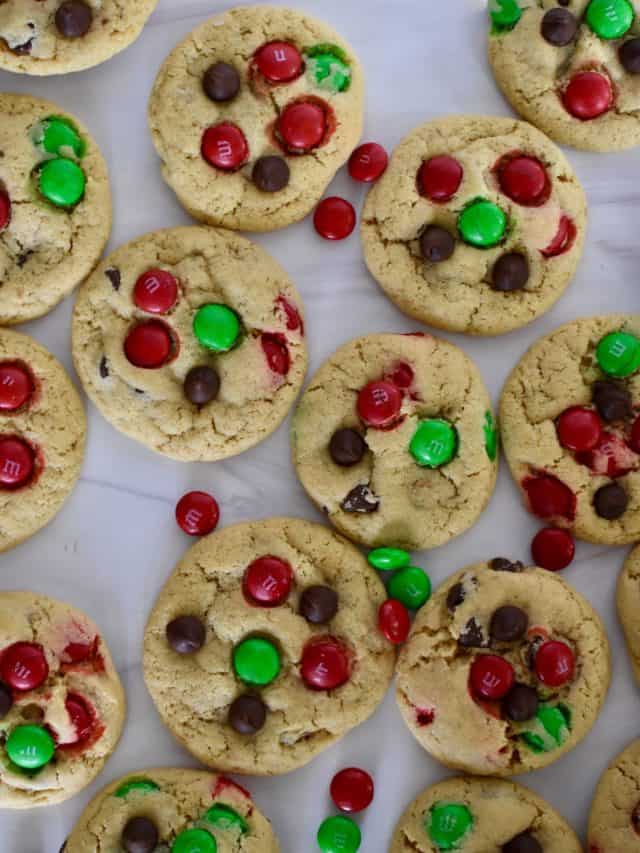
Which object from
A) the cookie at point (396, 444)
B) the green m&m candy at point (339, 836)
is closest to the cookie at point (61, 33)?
the cookie at point (396, 444)

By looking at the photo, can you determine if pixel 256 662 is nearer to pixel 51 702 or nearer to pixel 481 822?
pixel 51 702

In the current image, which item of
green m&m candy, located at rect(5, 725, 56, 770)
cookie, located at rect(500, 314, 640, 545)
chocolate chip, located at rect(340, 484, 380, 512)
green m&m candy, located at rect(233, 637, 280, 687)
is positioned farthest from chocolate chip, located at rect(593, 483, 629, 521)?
green m&m candy, located at rect(5, 725, 56, 770)

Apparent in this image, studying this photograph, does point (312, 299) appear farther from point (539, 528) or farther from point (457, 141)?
point (539, 528)

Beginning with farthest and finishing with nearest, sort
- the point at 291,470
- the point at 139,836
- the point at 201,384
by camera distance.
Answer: the point at 291,470
the point at 201,384
the point at 139,836

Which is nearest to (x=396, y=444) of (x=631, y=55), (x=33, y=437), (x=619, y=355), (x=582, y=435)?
(x=582, y=435)

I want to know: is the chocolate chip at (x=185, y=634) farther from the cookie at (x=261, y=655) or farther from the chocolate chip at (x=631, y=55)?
the chocolate chip at (x=631, y=55)

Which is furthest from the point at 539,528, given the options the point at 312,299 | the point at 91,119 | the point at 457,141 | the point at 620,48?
the point at 91,119

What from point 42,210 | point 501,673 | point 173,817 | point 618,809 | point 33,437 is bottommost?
point 618,809
